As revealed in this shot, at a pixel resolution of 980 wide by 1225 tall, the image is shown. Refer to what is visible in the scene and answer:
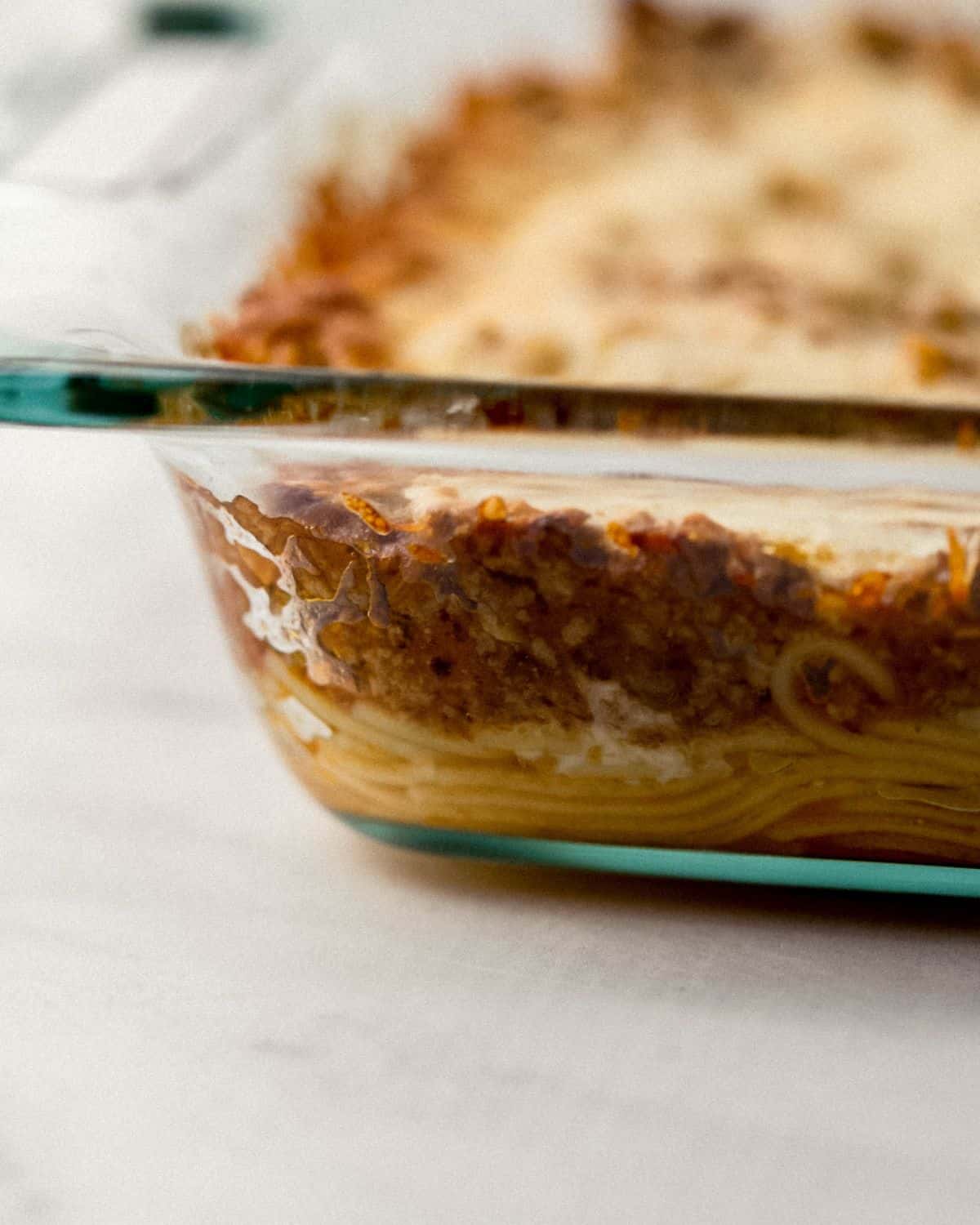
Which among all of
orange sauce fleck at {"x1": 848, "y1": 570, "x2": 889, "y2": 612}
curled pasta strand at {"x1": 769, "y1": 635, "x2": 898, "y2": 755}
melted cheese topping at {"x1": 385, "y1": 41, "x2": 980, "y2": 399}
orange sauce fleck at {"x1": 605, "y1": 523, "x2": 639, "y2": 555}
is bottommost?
melted cheese topping at {"x1": 385, "y1": 41, "x2": 980, "y2": 399}

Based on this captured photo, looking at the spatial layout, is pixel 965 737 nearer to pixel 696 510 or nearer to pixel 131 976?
pixel 696 510

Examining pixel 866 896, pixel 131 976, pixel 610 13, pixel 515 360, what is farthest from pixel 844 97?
pixel 131 976

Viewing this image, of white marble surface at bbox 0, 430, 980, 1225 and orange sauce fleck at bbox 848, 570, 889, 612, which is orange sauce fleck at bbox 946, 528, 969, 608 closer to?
orange sauce fleck at bbox 848, 570, 889, 612

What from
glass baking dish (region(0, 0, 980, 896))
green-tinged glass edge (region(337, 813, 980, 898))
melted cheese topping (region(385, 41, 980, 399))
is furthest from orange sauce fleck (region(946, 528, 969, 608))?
melted cheese topping (region(385, 41, 980, 399))

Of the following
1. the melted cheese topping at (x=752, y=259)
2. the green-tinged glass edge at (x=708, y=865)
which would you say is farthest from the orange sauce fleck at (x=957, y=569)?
the melted cheese topping at (x=752, y=259)

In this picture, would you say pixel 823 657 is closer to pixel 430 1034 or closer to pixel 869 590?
pixel 869 590

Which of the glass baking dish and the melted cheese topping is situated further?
the melted cheese topping

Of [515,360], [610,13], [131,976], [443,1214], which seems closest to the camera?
[443,1214]
